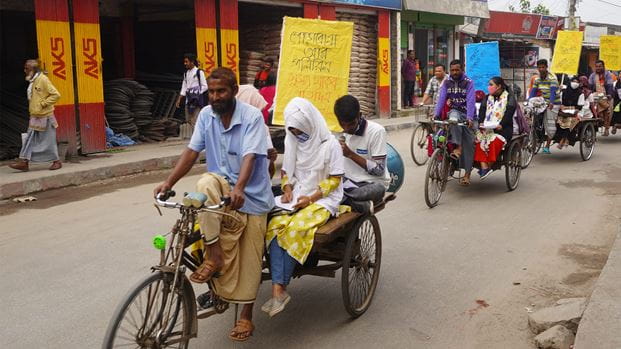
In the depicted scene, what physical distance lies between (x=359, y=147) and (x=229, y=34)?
1005 centimetres

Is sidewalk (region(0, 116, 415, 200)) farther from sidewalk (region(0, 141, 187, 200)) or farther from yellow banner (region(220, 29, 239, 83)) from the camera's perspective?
yellow banner (region(220, 29, 239, 83))

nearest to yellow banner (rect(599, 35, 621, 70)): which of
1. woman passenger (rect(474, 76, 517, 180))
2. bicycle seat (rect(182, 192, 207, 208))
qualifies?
woman passenger (rect(474, 76, 517, 180))

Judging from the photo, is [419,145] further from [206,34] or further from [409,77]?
[409,77]

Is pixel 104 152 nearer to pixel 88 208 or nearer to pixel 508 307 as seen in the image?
pixel 88 208

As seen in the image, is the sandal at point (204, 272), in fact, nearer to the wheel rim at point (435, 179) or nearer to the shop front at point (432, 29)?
the wheel rim at point (435, 179)

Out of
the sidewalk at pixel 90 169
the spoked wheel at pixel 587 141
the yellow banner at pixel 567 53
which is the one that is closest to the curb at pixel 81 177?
the sidewalk at pixel 90 169

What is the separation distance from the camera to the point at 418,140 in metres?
11.5

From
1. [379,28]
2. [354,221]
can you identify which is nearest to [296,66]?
[354,221]

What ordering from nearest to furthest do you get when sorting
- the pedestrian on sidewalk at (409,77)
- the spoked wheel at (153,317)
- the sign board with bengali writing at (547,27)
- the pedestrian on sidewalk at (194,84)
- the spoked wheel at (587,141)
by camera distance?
the spoked wheel at (153,317) < the spoked wheel at (587,141) < the pedestrian on sidewalk at (194,84) < the pedestrian on sidewalk at (409,77) < the sign board with bengali writing at (547,27)

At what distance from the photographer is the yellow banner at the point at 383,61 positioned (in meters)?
19.4

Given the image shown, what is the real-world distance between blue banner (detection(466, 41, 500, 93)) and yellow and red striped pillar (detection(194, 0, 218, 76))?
5391mm

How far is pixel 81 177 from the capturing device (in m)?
9.92

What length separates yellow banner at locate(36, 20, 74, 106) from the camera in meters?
10.9

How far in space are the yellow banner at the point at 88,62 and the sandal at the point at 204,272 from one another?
29.8 feet
